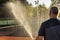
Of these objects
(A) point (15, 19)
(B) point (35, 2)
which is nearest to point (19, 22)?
(A) point (15, 19)

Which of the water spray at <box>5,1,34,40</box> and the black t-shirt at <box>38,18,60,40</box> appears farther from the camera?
the water spray at <box>5,1,34,40</box>

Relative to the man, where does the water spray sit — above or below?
below

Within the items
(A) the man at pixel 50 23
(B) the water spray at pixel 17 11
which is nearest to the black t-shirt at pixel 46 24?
(A) the man at pixel 50 23

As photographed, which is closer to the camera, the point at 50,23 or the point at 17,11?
the point at 50,23

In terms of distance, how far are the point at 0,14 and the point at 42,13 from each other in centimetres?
308

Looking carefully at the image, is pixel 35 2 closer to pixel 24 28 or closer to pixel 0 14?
pixel 24 28

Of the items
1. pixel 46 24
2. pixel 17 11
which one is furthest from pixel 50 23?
pixel 17 11

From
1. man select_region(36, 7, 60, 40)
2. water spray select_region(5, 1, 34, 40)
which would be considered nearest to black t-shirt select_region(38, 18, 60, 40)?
man select_region(36, 7, 60, 40)

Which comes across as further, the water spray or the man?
the water spray

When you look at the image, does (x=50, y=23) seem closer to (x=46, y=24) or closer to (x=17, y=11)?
(x=46, y=24)

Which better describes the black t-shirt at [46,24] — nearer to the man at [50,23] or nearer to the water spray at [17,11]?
the man at [50,23]

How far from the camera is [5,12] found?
15.2 m

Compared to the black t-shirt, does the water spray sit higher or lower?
lower

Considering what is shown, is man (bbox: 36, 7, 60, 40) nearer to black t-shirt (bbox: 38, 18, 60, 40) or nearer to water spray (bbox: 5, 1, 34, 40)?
black t-shirt (bbox: 38, 18, 60, 40)
